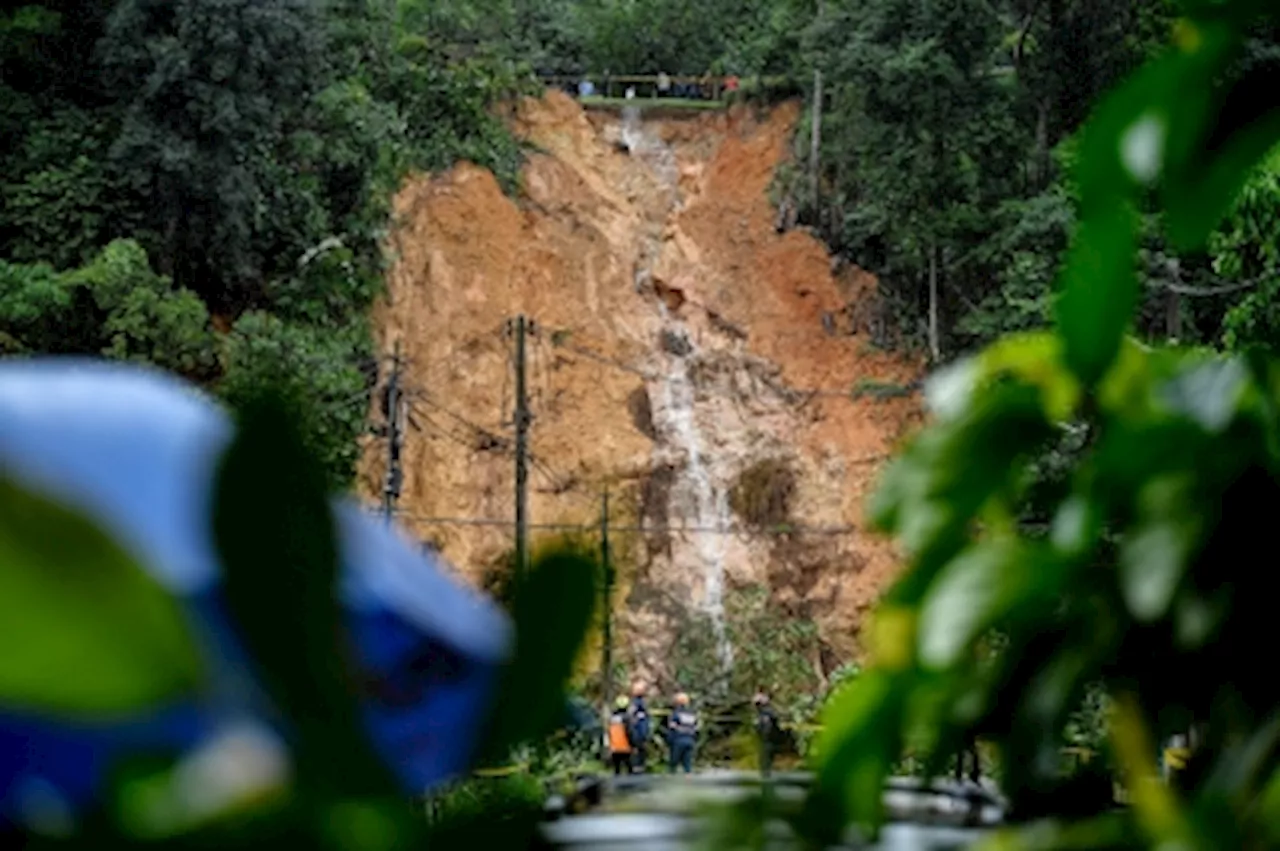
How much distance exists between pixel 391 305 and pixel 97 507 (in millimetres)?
16935

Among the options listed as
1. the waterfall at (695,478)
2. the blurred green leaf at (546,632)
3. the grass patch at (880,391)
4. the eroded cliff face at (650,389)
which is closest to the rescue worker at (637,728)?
the eroded cliff face at (650,389)

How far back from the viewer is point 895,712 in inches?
21.0

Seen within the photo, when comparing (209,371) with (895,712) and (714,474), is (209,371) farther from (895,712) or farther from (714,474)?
(895,712)

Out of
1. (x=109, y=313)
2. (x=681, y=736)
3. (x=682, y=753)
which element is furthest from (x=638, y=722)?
(x=109, y=313)

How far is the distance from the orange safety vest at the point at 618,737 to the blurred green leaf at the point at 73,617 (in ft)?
32.4

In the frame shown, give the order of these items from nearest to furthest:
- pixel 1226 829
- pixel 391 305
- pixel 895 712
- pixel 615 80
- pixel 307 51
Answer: pixel 1226 829 → pixel 895 712 → pixel 307 51 → pixel 391 305 → pixel 615 80

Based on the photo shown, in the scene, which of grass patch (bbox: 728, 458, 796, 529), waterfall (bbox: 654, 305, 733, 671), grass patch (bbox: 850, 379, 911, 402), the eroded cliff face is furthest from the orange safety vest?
grass patch (bbox: 850, 379, 911, 402)

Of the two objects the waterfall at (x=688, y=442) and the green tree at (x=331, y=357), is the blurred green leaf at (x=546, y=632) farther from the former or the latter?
the waterfall at (x=688, y=442)

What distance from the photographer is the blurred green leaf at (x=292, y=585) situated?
0.27 metres

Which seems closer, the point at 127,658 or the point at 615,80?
the point at 127,658

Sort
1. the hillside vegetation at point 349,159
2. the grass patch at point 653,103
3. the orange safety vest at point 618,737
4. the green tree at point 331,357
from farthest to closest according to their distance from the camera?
1. the grass patch at point 653,103
2. the hillside vegetation at point 349,159
3. the green tree at point 331,357
4. the orange safety vest at point 618,737

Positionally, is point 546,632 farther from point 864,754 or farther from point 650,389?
point 650,389

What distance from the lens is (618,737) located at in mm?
10164

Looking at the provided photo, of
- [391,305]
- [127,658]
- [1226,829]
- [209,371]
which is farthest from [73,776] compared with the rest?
[391,305]
